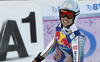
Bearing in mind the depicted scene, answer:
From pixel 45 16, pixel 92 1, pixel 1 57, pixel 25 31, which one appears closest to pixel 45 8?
pixel 45 16

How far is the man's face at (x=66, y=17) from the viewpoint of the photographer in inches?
72.4

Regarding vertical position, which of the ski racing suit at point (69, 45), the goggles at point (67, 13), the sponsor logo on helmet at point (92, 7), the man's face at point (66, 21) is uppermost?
the sponsor logo on helmet at point (92, 7)

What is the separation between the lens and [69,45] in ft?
6.07

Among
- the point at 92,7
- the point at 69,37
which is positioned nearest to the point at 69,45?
the point at 69,37

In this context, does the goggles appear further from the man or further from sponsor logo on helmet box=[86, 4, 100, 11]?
sponsor logo on helmet box=[86, 4, 100, 11]

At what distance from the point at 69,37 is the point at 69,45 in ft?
0.24

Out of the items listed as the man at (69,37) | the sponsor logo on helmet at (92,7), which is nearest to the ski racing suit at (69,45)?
the man at (69,37)

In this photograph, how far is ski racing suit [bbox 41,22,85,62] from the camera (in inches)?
69.3

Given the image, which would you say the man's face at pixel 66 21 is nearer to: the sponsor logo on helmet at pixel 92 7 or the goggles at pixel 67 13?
the goggles at pixel 67 13

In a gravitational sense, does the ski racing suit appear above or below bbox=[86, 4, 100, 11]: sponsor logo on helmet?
below

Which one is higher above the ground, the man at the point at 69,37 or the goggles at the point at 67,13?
the goggles at the point at 67,13

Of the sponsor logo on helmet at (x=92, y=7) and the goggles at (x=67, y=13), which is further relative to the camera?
the sponsor logo on helmet at (x=92, y=7)

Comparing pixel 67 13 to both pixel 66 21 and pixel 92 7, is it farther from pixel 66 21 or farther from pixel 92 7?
pixel 92 7

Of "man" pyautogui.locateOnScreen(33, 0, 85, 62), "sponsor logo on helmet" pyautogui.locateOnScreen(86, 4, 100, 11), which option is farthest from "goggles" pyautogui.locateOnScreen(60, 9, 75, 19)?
"sponsor logo on helmet" pyautogui.locateOnScreen(86, 4, 100, 11)
